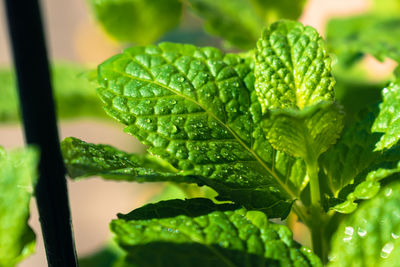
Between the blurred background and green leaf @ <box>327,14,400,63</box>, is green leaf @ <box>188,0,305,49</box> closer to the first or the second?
green leaf @ <box>327,14,400,63</box>

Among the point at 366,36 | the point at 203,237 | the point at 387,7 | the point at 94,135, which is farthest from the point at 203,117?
the point at 94,135

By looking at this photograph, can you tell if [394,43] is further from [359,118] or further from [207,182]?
[207,182]

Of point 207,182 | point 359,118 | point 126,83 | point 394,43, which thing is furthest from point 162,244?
point 394,43

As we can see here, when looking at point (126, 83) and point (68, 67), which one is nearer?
point (126, 83)

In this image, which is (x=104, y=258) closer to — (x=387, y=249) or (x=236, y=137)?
(x=236, y=137)

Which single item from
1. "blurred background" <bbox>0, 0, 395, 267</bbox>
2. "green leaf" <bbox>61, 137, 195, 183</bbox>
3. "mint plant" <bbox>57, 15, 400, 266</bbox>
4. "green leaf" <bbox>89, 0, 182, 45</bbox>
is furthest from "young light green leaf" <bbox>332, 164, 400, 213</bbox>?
"blurred background" <bbox>0, 0, 395, 267</bbox>

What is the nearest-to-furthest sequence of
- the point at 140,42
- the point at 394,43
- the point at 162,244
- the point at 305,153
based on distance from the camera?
the point at 162,244, the point at 305,153, the point at 394,43, the point at 140,42
